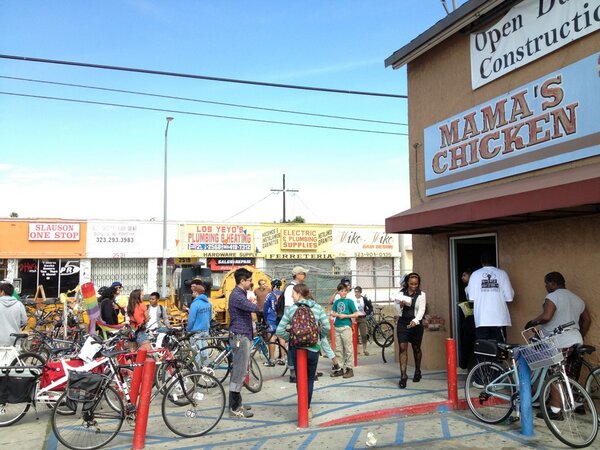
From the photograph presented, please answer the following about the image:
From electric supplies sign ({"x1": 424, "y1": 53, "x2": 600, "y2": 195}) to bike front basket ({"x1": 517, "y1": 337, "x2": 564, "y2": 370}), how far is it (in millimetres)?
2685

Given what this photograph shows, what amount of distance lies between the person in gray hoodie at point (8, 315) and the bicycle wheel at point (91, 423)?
8.09 feet

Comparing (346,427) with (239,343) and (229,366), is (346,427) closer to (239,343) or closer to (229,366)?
(239,343)

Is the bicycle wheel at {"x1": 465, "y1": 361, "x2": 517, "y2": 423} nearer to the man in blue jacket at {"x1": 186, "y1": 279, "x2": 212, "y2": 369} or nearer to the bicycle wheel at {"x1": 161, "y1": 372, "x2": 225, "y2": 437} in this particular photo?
the bicycle wheel at {"x1": 161, "y1": 372, "x2": 225, "y2": 437}

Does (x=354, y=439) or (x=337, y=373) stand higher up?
(x=337, y=373)

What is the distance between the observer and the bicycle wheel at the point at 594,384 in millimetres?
6230

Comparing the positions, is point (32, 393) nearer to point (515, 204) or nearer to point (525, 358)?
point (525, 358)

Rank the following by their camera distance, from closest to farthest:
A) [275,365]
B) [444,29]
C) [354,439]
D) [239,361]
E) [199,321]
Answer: [354,439], [239,361], [199,321], [444,29], [275,365]

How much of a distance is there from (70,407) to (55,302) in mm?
11906

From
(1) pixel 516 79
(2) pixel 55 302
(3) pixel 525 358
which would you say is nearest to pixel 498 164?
(1) pixel 516 79

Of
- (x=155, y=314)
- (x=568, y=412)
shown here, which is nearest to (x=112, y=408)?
(x=155, y=314)

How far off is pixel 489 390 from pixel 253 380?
3640mm

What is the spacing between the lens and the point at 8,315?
26.6 ft

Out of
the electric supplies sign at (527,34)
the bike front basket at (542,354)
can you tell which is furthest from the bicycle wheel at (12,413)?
the electric supplies sign at (527,34)

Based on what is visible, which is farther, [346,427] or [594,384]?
[594,384]
